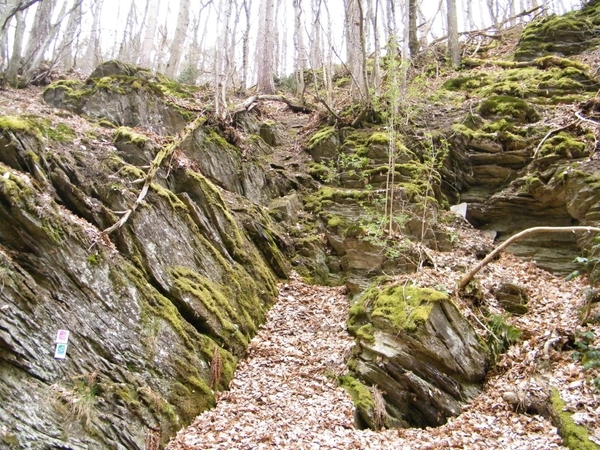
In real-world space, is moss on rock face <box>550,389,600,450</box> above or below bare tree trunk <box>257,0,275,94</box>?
below

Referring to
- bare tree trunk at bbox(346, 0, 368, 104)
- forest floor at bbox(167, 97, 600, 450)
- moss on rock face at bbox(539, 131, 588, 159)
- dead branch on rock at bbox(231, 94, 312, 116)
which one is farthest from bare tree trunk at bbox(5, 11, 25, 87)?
moss on rock face at bbox(539, 131, 588, 159)

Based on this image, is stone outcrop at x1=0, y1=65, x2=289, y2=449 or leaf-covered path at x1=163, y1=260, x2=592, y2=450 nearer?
stone outcrop at x1=0, y1=65, x2=289, y2=449

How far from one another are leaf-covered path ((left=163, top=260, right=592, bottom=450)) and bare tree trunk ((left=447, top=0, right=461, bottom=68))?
14.5 meters

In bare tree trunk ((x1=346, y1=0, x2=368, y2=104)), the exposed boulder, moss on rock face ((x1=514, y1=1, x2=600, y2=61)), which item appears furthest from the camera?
moss on rock face ((x1=514, y1=1, x2=600, y2=61))

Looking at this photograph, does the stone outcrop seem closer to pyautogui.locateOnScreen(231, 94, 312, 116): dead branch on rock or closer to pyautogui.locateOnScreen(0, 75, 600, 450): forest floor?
pyautogui.locateOnScreen(0, 75, 600, 450): forest floor

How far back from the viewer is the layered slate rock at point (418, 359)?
627 centimetres

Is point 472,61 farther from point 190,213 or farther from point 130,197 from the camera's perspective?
point 130,197

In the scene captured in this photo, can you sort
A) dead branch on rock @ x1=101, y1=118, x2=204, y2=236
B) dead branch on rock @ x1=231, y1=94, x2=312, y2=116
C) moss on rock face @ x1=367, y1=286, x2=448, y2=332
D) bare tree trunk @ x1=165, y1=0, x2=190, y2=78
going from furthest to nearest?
1. bare tree trunk @ x1=165, y1=0, x2=190, y2=78
2. dead branch on rock @ x1=231, y1=94, x2=312, y2=116
3. moss on rock face @ x1=367, y1=286, x2=448, y2=332
4. dead branch on rock @ x1=101, y1=118, x2=204, y2=236

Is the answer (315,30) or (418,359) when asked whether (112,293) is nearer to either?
(418,359)

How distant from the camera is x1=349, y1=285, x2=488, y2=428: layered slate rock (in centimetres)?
627

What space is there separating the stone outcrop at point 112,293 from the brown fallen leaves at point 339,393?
0.43 metres

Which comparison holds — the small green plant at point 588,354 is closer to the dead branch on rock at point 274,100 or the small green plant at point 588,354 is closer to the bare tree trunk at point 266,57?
the dead branch on rock at point 274,100

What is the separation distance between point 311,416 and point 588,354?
146 inches

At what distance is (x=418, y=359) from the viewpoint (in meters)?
6.62
